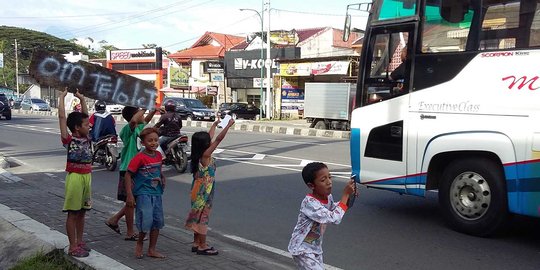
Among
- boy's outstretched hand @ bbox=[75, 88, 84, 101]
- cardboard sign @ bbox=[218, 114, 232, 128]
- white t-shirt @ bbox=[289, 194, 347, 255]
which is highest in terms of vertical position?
boy's outstretched hand @ bbox=[75, 88, 84, 101]

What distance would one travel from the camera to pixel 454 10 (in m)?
6.15

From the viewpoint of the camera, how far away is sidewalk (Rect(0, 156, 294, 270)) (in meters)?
4.75

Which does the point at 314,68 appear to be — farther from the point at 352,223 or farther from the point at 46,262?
the point at 46,262

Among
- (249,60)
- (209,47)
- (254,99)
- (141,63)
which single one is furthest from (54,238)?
(141,63)

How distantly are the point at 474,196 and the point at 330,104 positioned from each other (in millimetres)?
18038

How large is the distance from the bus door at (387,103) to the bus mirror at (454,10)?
1.34 ft

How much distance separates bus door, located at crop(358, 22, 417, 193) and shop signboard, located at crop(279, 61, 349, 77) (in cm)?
2384

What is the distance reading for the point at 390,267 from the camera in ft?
16.3

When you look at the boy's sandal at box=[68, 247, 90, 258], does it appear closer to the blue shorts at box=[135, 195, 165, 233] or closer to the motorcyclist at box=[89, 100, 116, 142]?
the blue shorts at box=[135, 195, 165, 233]

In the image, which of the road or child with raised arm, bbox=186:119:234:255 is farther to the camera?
the road

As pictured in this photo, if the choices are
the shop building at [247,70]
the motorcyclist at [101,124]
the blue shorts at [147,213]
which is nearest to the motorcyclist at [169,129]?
the motorcyclist at [101,124]

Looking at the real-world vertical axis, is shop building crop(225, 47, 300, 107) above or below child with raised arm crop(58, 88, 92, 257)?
above

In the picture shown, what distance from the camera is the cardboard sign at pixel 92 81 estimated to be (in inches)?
188

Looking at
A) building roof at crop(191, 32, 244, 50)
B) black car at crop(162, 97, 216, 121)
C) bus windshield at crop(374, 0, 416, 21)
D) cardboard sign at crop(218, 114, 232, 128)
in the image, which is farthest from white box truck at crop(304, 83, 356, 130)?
building roof at crop(191, 32, 244, 50)
